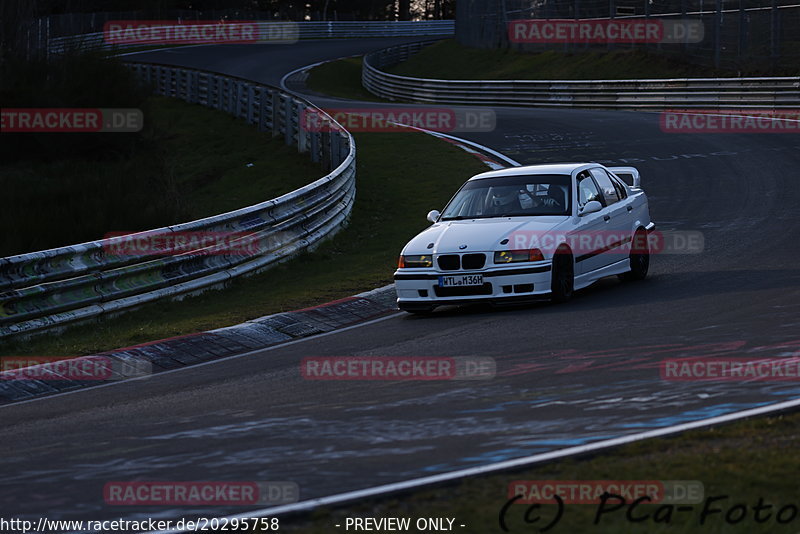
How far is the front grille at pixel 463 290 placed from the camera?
476 inches

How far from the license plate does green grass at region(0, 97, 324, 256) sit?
7.86 metres

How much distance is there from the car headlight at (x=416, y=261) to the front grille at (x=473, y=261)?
0.35 meters

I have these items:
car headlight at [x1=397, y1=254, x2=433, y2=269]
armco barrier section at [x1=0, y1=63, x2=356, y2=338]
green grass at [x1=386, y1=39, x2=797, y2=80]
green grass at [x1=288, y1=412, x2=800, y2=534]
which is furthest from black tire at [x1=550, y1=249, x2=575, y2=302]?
green grass at [x1=386, y1=39, x2=797, y2=80]

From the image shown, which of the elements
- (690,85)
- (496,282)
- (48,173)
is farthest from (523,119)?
(496,282)

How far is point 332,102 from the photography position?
4244 centimetres

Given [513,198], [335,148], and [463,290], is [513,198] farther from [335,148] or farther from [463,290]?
[335,148]

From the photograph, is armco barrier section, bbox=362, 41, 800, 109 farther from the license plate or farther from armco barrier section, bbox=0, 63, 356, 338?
the license plate

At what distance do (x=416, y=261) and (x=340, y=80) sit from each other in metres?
47.3

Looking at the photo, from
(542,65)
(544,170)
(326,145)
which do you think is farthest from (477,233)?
(542,65)

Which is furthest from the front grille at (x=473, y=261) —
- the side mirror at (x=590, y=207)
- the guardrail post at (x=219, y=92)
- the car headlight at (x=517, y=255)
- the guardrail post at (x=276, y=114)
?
the guardrail post at (x=219, y=92)

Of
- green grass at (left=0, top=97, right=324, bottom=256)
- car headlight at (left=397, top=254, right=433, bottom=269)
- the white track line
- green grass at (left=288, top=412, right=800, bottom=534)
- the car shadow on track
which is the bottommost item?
green grass at (left=0, top=97, right=324, bottom=256)

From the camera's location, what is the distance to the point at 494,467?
A: 563cm

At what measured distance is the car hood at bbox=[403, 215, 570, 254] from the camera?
12234 mm

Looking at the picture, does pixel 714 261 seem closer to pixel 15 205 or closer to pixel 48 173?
pixel 15 205
